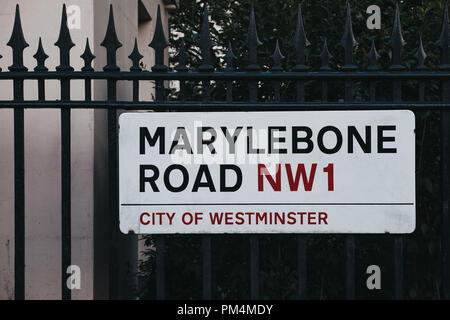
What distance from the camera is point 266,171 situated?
3.13m

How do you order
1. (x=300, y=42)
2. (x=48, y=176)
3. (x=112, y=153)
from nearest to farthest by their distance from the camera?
(x=300, y=42), (x=112, y=153), (x=48, y=176)

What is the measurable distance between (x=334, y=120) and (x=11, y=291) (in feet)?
8.99

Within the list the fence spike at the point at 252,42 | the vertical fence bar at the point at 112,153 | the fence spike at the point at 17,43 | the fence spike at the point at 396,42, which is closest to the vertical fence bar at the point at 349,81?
the fence spike at the point at 396,42

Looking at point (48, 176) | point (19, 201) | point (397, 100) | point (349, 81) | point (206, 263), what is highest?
point (349, 81)

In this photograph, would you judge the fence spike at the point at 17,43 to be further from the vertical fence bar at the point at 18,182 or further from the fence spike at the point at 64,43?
the fence spike at the point at 64,43

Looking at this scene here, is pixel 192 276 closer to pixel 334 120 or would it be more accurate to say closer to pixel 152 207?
pixel 152 207

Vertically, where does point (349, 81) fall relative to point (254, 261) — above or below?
above

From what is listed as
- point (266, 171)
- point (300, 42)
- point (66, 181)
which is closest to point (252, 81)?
point (300, 42)

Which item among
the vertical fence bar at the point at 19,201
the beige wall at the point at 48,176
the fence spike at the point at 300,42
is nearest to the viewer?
the fence spike at the point at 300,42

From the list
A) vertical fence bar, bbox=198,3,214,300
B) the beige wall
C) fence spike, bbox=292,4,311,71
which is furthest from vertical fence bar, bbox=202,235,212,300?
the beige wall

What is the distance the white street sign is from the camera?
3109 millimetres

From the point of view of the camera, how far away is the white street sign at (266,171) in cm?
311

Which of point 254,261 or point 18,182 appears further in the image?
point 18,182

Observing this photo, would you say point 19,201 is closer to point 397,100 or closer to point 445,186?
point 397,100
